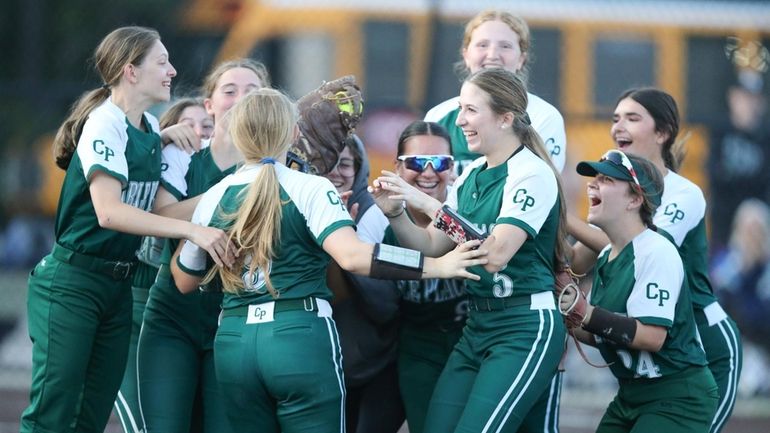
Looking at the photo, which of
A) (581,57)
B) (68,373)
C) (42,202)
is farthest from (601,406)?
(68,373)

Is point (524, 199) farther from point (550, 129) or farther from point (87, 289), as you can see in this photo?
point (87, 289)

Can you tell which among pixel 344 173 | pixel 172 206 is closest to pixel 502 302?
pixel 344 173

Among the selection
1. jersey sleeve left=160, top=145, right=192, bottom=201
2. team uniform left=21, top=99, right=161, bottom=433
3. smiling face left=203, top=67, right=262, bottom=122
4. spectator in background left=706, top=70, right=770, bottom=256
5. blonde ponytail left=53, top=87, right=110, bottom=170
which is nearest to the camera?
team uniform left=21, top=99, right=161, bottom=433

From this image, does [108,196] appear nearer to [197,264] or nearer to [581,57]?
[197,264]

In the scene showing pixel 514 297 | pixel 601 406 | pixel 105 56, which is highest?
pixel 105 56

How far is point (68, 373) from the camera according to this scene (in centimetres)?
472

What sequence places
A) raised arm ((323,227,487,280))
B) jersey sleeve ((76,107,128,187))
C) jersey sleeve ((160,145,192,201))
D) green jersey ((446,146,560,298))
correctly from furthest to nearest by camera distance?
jersey sleeve ((160,145,192,201)) → jersey sleeve ((76,107,128,187)) → green jersey ((446,146,560,298)) → raised arm ((323,227,487,280))

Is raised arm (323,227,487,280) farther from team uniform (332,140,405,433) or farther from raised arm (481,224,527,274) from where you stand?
team uniform (332,140,405,433)

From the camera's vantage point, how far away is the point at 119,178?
4.61 m

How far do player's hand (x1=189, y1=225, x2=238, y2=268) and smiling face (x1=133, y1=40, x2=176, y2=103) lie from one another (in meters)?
0.82

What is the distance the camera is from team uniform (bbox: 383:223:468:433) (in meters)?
5.12

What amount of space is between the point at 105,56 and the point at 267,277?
127 centimetres

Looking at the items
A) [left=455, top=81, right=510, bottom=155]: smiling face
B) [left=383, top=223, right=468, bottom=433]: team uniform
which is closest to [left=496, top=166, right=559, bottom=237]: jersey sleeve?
[left=455, top=81, right=510, bottom=155]: smiling face

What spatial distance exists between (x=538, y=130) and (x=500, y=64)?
0.34 m
